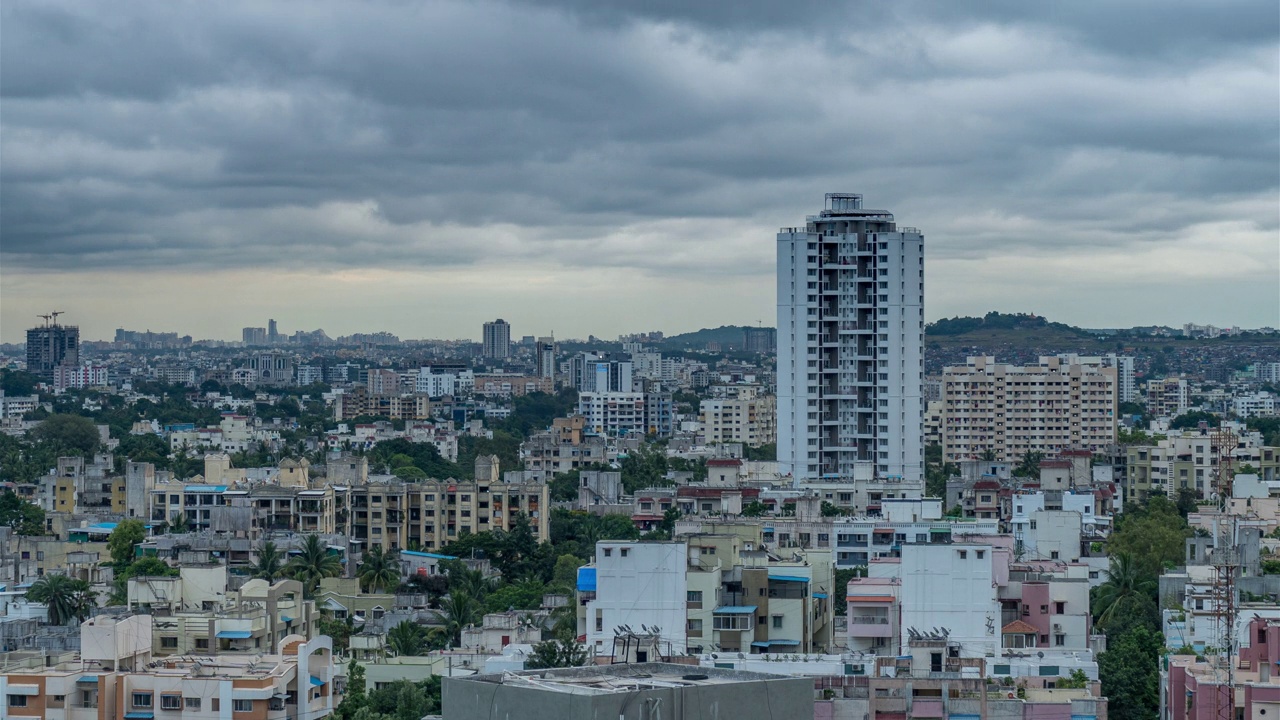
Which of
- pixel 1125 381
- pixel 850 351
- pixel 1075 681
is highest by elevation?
pixel 850 351

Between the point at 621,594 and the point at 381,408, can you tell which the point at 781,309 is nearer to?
the point at 621,594

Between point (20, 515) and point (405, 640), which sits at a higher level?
point (20, 515)

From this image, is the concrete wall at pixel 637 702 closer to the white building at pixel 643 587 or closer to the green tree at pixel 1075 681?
the green tree at pixel 1075 681

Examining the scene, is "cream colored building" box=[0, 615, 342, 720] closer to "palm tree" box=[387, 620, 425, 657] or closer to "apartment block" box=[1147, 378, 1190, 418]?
"palm tree" box=[387, 620, 425, 657]

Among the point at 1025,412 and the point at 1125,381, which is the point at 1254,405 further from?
the point at 1025,412

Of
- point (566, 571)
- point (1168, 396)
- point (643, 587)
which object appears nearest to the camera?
point (643, 587)

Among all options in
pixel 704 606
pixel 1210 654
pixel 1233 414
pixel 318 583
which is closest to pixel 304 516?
pixel 318 583

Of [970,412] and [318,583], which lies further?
[970,412]

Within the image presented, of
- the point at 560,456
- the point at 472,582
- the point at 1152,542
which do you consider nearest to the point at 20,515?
the point at 472,582
